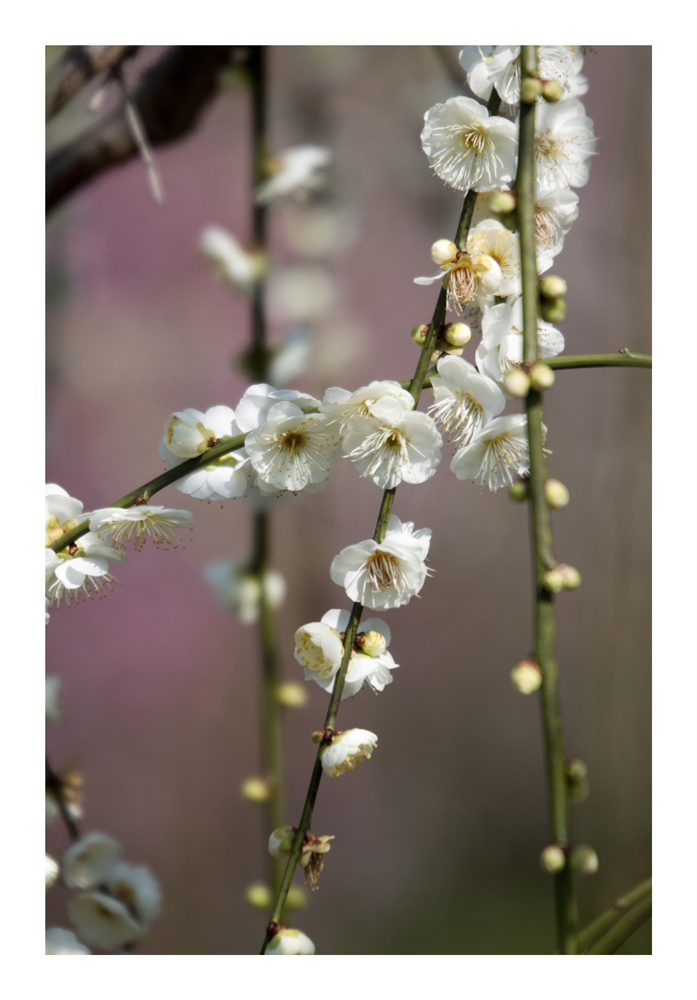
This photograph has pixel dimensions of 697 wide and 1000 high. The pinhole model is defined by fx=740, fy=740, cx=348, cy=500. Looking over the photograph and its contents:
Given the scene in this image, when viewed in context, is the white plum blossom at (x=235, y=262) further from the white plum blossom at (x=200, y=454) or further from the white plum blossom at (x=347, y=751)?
the white plum blossom at (x=347, y=751)

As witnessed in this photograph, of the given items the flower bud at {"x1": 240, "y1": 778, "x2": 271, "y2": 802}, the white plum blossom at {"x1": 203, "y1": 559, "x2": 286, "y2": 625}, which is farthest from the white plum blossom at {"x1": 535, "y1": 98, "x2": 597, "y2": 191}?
the flower bud at {"x1": 240, "y1": 778, "x2": 271, "y2": 802}

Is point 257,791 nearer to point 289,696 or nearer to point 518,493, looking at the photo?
point 289,696

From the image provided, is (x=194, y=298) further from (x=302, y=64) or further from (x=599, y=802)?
(x=599, y=802)

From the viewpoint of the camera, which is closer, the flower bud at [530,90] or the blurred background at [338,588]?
the flower bud at [530,90]

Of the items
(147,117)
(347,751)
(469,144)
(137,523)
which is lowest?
(347,751)

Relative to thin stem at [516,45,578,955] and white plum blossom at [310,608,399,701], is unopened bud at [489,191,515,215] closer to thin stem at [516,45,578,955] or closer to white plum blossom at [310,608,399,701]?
thin stem at [516,45,578,955]

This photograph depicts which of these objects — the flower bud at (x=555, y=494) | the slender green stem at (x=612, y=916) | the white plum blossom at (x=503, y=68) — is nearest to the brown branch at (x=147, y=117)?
the white plum blossom at (x=503, y=68)

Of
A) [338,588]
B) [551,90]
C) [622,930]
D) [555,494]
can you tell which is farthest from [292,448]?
[338,588]
